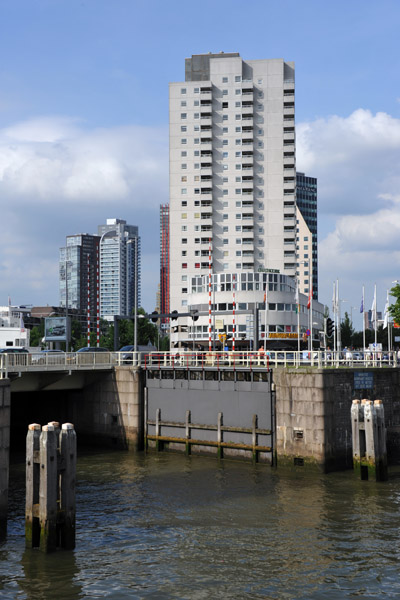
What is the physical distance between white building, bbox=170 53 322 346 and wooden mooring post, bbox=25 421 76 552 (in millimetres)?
116164

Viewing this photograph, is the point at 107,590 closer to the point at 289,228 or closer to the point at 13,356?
the point at 13,356

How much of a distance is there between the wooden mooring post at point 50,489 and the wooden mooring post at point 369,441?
55.3 ft

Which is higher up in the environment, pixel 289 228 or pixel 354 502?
pixel 289 228

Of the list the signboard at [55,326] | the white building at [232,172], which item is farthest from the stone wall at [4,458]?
the white building at [232,172]

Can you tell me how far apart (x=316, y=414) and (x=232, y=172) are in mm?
111873

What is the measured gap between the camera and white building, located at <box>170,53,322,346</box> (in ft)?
465

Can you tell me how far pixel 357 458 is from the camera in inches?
1362

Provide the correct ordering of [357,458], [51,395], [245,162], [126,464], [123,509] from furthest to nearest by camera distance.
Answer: [245,162], [51,395], [126,464], [357,458], [123,509]

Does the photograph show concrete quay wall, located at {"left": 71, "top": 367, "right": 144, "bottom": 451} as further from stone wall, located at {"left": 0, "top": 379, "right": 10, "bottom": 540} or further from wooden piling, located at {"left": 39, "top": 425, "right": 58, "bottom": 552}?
wooden piling, located at {"left": 39, "top": 425, "right": 58, "bottom": 552}

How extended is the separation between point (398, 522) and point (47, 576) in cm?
1387

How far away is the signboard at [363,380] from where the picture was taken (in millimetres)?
39094

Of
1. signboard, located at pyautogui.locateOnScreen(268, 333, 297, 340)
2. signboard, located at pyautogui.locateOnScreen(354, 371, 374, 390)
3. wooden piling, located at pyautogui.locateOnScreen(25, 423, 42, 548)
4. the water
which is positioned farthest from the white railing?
signboard, located at pyautogui.locateOnScreen(268, 333, 297, 340)

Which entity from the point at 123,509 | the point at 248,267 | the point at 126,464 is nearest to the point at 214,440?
the point at 126,464

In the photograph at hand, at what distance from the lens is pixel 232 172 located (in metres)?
143
